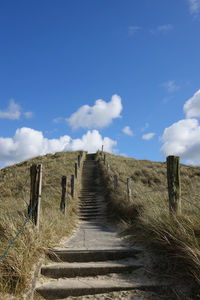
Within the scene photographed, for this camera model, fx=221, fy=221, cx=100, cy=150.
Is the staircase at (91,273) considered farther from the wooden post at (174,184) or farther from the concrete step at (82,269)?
the wooden post at (174,184)

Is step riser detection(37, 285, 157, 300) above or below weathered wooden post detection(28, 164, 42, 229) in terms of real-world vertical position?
below

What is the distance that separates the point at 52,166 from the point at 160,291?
1921 cm

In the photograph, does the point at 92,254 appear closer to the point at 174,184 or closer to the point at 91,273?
the point at 91,273

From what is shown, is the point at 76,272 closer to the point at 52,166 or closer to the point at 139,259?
the point at 139,259

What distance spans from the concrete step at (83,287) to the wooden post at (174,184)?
5.77ft

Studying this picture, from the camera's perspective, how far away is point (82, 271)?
11.0 ft

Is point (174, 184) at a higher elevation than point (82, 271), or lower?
higher

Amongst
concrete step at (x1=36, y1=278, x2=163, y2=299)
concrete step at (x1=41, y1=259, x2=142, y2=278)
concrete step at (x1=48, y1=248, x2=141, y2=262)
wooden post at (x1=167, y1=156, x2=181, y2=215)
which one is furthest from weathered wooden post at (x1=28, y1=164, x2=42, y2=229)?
wooden post at (x1=167, y1=156, x2=181, y2=215)

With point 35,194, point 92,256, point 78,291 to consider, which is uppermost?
point 35,194

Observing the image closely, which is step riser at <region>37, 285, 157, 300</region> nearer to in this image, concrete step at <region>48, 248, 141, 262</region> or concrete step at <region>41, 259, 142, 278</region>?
concrete step at <region>41, 259, 142, 278</region>

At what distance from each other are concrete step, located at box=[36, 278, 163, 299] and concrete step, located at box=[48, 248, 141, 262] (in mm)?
735

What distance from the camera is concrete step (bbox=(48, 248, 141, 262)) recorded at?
3785mm

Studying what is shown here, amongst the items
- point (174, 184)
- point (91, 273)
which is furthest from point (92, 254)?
point (174, 184)

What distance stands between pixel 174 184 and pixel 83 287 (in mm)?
2656
